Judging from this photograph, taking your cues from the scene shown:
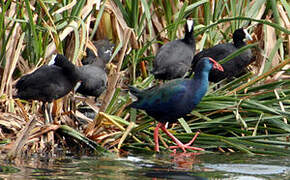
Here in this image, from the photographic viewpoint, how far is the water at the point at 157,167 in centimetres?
433

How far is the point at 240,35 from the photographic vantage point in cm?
761

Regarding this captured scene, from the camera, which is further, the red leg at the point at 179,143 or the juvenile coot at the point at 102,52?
the juvenile coot at the point at 102,52

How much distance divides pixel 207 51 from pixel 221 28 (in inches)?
38.9

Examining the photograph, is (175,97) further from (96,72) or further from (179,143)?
(96,72)

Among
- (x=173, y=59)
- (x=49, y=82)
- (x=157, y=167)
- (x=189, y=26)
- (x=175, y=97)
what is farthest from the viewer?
(x=189, y=26)

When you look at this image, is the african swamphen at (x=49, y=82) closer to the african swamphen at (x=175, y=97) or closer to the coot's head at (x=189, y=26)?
the african swamphen at (x=175, y=97)

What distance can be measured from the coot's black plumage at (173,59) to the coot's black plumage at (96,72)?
643 millimetres

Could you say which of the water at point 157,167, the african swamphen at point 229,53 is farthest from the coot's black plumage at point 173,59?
the water at point 157,167

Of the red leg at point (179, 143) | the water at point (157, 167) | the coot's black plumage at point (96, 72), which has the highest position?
the coot's black plumage at point (96, 72)

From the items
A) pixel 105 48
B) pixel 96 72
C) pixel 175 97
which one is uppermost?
pixel 105 48

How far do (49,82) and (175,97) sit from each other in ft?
4.38

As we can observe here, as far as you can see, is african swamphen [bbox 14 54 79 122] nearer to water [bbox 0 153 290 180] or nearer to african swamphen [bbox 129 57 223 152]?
african swamphen [bbox 129 57 223 152]

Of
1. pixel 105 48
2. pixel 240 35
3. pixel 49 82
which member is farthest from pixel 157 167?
pixel 240 35

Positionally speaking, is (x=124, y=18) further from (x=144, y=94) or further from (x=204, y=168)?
(x=204, y=168)
